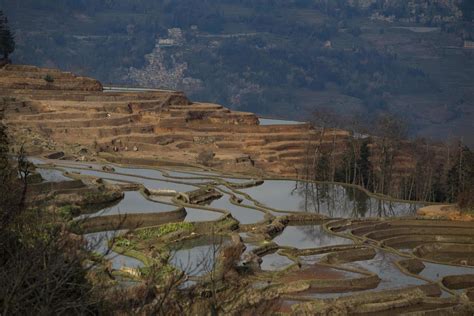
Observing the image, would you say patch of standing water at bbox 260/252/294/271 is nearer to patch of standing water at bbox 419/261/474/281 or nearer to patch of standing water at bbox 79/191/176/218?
patch of standing water at bbox 419/261/474/281

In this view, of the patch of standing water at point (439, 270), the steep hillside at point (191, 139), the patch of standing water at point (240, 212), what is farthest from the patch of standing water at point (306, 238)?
the steep hillside at point (191, 139)

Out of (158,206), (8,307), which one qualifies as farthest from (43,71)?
(8,307)

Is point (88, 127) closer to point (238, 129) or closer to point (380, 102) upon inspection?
point (238, 129)

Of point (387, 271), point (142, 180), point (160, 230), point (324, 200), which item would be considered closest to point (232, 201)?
point (142, 180)

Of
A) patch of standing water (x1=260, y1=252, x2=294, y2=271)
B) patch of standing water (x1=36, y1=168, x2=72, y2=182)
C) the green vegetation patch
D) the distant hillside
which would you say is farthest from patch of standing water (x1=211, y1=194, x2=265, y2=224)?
the distant hillside

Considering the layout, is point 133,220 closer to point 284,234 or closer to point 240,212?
point 284,234

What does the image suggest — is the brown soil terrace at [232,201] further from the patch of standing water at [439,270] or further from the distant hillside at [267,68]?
the distant hillside at [267,68]

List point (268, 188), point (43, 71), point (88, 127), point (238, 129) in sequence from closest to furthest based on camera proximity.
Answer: point (268, 188)
point (88, 127)
point (238, 129)
point (43, 71)
